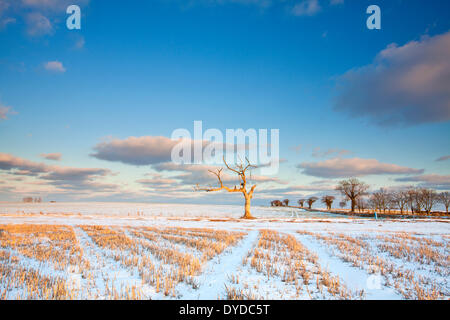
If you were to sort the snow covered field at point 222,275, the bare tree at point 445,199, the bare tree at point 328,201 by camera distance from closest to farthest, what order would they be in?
the snow covered field at point 222,275
the bare tree at point 445,199
the bare tree at point 328,201

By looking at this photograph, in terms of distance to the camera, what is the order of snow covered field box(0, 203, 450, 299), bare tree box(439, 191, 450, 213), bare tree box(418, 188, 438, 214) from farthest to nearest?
bare tree box(439, 191, 450, 213) → bare tree box(418, 188, 438, 214) → snow covered field box(0, 203, 450, 299)

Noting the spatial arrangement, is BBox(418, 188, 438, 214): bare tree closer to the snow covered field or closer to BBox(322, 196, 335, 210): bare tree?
BBox(322, 196, 335, 210): bare tree

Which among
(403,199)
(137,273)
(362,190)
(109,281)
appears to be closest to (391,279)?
(137,273)

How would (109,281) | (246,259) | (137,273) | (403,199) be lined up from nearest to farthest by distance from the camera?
(109,281)
(137,273)
(246,259)
(403,199)

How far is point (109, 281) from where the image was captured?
23.3 feet

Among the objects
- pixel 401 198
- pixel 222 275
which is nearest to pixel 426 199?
pixel 401 198

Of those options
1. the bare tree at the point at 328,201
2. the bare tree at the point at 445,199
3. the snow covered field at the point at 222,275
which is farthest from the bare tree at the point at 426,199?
the snow covered field at the point at 222,275

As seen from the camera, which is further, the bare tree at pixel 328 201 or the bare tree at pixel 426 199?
the bare tree at pixel 328 201

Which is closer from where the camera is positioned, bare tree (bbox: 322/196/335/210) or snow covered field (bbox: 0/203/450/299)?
snow covered field (bbox: 0/203/450/299)

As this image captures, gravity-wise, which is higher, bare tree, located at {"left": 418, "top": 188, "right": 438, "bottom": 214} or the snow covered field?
the snow covered field

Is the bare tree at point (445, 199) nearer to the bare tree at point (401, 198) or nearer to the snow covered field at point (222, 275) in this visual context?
the bare tree at point (401, 198)

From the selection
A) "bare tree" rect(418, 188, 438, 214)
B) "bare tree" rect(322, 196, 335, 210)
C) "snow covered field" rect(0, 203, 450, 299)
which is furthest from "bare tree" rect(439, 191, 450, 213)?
"snow covered field" rect(0, 203, 450, 299)

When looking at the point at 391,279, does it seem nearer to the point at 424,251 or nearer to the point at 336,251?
the point at 336,251
